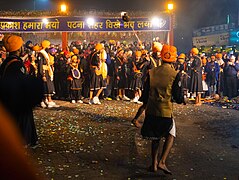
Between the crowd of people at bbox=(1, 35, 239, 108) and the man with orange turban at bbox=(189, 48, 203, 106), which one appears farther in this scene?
the man with orange turban at bbox=(189, 48, 203, 106)

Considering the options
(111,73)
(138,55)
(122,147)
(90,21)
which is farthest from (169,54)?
(90,21)

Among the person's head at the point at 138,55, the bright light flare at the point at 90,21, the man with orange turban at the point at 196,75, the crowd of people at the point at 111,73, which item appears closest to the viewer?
the crowd of people at the point at 111,73

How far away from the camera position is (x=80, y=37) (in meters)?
20.5

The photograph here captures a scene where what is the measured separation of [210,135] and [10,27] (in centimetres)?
1375

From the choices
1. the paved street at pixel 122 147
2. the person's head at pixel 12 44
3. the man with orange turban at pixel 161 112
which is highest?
the person's head at pixel 12 44

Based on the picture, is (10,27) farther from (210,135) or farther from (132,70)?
(210,135)

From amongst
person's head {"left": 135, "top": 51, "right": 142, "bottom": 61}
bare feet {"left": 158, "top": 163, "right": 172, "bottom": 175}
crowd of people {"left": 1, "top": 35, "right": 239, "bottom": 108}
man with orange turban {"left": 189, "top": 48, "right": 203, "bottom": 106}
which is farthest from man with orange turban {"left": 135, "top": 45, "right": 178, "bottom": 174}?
person's head {"left": 135, "top": 51, "right": 142, "bottom": 61}

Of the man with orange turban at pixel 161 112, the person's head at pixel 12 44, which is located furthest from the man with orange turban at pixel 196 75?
the person's head at pixel 12 44

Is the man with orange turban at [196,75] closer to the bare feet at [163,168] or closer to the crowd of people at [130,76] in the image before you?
the crowd of people at [130,76]

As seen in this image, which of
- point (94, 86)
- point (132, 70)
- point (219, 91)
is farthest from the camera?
point (219, 91)

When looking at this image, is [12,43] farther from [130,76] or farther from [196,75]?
[196,75]

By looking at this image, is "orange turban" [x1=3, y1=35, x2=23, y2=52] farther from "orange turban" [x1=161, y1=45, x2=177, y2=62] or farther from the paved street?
"orange turban" [x1=161, y1=45, x2=177, y2=62]

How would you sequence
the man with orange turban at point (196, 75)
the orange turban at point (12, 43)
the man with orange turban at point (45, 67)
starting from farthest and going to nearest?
the man with orange turban at point (196, 75) < the man with orange turban at point (45, 67) < the orange turban at point (12, 43)

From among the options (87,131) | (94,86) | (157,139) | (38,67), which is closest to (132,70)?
(94,86)
